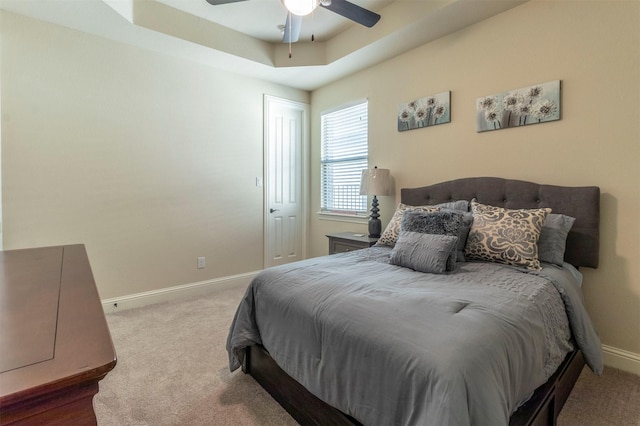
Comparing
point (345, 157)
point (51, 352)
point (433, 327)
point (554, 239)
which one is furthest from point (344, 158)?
point (51, 352)

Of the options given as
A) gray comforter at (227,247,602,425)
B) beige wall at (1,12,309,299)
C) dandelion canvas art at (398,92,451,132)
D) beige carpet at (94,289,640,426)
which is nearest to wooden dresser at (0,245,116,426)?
gray comforter at (227,247,602,425)

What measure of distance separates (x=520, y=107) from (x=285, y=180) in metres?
2.80

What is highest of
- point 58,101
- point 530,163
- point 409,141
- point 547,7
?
point 547,7

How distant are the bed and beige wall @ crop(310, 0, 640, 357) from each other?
0.17 meters

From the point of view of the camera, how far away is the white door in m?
4.14

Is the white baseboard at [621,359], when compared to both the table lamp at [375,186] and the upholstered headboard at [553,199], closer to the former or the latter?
the upholstered headboard at [553,199]

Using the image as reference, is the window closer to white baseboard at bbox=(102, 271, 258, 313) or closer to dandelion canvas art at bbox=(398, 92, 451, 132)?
dandelion canvas art at bbox=(398, 92, 451, 132)

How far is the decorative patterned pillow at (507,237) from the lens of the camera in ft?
6.38

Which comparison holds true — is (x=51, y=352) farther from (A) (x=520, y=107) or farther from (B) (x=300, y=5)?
(A) (x=520, y=107)

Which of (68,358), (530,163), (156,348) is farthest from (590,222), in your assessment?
(156,348)

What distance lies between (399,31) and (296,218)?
8.57 feet

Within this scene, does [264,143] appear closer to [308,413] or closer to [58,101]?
[58,101]

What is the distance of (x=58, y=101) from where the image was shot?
8.95 ft

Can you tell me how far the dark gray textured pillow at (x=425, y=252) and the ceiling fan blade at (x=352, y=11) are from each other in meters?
1.59
